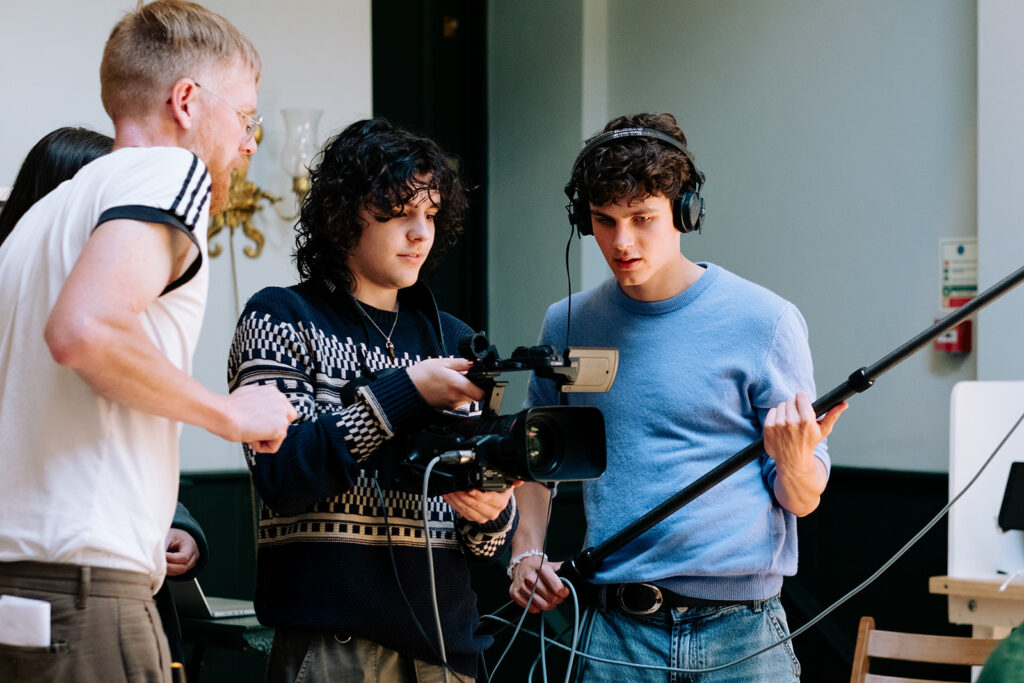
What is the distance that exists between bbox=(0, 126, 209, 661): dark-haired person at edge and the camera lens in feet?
2.08

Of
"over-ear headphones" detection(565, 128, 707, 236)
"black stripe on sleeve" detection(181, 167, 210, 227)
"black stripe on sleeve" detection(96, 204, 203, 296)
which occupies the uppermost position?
"over-ear headphones" detection(565, 128, 707, 236)

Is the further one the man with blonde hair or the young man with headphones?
the young man with headphones

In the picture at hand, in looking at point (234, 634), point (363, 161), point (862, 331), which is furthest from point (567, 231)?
point (363, 161)

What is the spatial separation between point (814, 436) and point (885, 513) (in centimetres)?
217

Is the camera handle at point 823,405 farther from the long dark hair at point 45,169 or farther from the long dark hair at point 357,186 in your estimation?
the long dark hair at point 45,169

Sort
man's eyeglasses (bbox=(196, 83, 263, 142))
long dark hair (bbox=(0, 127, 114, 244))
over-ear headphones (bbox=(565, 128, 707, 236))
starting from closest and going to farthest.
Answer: man's eyeglasses (bbox=(196, 83, 263, 142)) → over-ear headphones (bbox=(565, 128, 707, 236)) → long dark hair (bbox=(0, 127, 114, 244))

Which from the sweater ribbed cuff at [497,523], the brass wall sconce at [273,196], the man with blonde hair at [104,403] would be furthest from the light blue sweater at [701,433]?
the brass wall sconce at [273,196]

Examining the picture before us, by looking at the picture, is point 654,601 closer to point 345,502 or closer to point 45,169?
point 345,502

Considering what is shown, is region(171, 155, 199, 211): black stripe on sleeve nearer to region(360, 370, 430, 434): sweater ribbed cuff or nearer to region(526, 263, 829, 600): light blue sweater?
region(360, 370, 430, 434): sweater ribbed cuff

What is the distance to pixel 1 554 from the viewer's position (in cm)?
103

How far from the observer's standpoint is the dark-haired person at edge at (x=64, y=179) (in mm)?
1609

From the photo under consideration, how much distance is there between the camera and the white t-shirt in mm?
1025

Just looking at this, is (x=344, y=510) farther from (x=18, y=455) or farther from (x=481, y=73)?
(x=481, y=73)

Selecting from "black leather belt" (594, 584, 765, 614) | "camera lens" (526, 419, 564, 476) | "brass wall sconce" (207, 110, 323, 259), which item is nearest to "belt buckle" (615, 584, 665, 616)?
"black leather belt" (594, 584, 765, 614)
